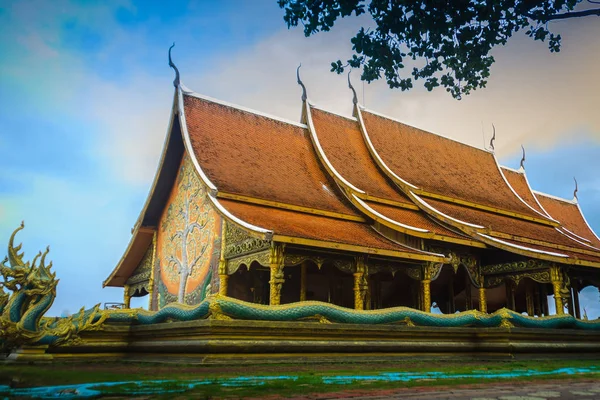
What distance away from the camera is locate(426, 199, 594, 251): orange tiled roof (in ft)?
42.8

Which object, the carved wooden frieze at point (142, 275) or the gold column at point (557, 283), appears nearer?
the gold column at point (557, 283)

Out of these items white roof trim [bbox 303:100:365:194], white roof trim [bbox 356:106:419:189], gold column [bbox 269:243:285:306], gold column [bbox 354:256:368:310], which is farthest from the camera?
white roof trim [bbox 356:106:419:189]

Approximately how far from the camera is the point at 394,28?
22.3 feet

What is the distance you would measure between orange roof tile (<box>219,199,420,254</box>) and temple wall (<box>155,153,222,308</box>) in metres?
0.84

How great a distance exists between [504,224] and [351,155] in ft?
13.5

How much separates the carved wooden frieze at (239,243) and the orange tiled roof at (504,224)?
5.21 metres

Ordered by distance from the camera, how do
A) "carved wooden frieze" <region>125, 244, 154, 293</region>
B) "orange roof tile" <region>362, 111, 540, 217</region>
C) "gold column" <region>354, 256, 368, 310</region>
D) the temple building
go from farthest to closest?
1. "orange roof tile" <region>362, 111, 540, 217</region>
2. "carved wooden frieze" <region>125, 244, 154, 293</region>
3. the temple building
4. "gold column" <region>354, 256, 368, 310</region>

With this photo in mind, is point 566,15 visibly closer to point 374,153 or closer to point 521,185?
point 374,153

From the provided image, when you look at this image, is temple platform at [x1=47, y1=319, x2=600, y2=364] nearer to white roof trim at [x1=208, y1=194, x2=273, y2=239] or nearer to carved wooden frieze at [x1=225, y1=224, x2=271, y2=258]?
white roof trim at [x1=208, y1=194, x2=273, y2=239]

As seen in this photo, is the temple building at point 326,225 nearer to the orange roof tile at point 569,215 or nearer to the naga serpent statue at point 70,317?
the naga serpent statue at point 70,317

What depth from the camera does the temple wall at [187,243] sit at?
35.1 feet

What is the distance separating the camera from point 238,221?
9.30m

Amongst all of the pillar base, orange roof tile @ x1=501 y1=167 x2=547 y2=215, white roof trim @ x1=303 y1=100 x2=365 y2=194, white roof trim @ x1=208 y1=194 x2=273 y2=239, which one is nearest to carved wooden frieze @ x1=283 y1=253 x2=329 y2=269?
white roof trim @ x1=208 y1=194 x2=273 y2=239

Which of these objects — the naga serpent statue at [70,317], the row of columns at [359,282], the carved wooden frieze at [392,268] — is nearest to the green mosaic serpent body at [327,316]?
the naga serpent statue at [70,317]
